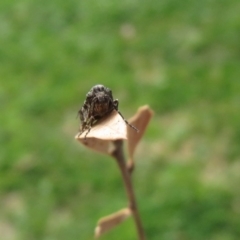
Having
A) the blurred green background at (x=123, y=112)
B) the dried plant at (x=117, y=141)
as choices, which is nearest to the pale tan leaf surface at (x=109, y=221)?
the dried plant at (x=117, y=141)

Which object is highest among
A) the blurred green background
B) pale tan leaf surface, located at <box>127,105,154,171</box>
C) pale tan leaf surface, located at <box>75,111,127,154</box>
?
the blurred green background

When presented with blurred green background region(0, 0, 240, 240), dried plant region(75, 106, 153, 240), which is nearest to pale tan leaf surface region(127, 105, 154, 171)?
dried plant region(75, 106, 153, 240)

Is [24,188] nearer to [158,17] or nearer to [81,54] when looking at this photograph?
[81,54]

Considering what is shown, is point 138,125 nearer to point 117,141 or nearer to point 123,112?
point 117,141

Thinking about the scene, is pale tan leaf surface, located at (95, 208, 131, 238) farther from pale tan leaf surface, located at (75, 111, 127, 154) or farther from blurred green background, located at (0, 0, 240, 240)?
blurred green background, located at (0, 0, 240, 240)

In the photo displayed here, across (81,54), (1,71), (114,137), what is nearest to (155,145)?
(81,54)

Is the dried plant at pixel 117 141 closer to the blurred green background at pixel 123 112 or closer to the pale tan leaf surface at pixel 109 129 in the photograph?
the pale tan leaf surface at pixel 109 129
